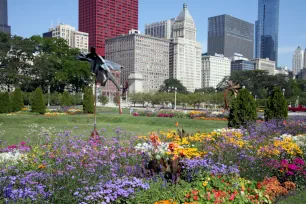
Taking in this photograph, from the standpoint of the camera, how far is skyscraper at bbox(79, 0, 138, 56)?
129 meters

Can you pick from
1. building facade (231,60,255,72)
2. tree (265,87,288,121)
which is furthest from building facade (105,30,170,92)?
tree (265,87,288,121)

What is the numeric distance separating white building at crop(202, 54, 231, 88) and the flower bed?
146 m

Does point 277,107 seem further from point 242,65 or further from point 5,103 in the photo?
point 242,65

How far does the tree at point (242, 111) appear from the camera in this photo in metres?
13.8

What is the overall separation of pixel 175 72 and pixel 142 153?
396 feet

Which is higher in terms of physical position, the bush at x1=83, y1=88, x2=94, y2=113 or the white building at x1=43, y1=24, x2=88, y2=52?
the white building at x1=43, y1=24, x2=88, y2=52

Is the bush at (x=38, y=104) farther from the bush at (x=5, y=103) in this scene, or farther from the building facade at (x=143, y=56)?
the building facade at (x=143, y=56)

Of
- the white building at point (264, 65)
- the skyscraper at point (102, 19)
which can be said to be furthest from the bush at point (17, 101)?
the white building at point (264, 65)

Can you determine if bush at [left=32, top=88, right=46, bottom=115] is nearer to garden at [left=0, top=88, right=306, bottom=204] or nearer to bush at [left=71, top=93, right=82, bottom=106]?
garden at [left=0, top=88, right=306, bottom=204]

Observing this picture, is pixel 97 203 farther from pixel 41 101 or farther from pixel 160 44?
pixel 160 44

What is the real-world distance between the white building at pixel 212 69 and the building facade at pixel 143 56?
31969 mm

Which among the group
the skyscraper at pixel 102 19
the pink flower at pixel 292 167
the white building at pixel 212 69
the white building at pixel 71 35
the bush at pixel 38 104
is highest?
the skyscraper at pixel 102 19

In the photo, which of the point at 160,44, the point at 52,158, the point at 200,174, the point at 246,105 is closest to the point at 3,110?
the point at 246,105

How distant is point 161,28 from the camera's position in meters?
182
